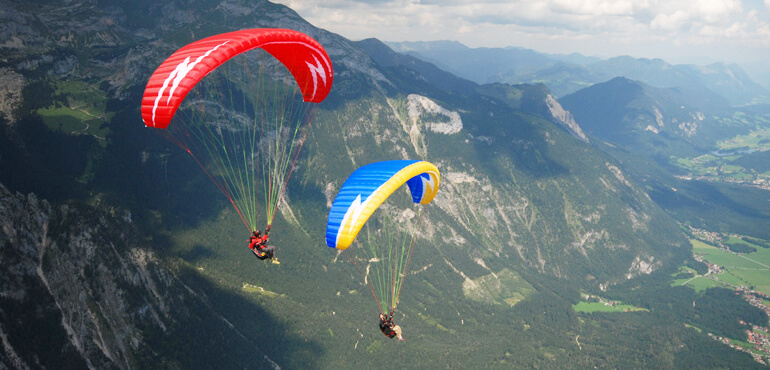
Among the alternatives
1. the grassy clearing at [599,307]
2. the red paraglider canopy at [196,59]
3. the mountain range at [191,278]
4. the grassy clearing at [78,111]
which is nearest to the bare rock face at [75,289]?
the mountain range at [191,278]

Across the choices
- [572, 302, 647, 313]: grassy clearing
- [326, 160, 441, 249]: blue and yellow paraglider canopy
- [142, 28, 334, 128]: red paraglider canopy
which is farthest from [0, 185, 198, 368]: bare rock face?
[572, 302, 647, 313]: grassy clearing

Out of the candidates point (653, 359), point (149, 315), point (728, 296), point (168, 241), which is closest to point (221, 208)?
point (168, 241)

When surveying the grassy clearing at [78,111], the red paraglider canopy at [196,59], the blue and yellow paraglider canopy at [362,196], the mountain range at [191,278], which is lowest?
the mountain range at [191,278]

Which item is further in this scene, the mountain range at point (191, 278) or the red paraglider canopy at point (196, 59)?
the mountain range at point (191, 278)

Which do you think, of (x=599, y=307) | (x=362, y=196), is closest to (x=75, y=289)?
(x=362, y=196)

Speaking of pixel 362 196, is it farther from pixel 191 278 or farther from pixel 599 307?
Answer: pixel 599 307

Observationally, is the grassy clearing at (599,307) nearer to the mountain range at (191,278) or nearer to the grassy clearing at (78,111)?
the mountain range at (191,278)

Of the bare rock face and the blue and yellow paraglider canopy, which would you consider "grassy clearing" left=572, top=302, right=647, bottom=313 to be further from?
the blue and yellow paraglider canopy
